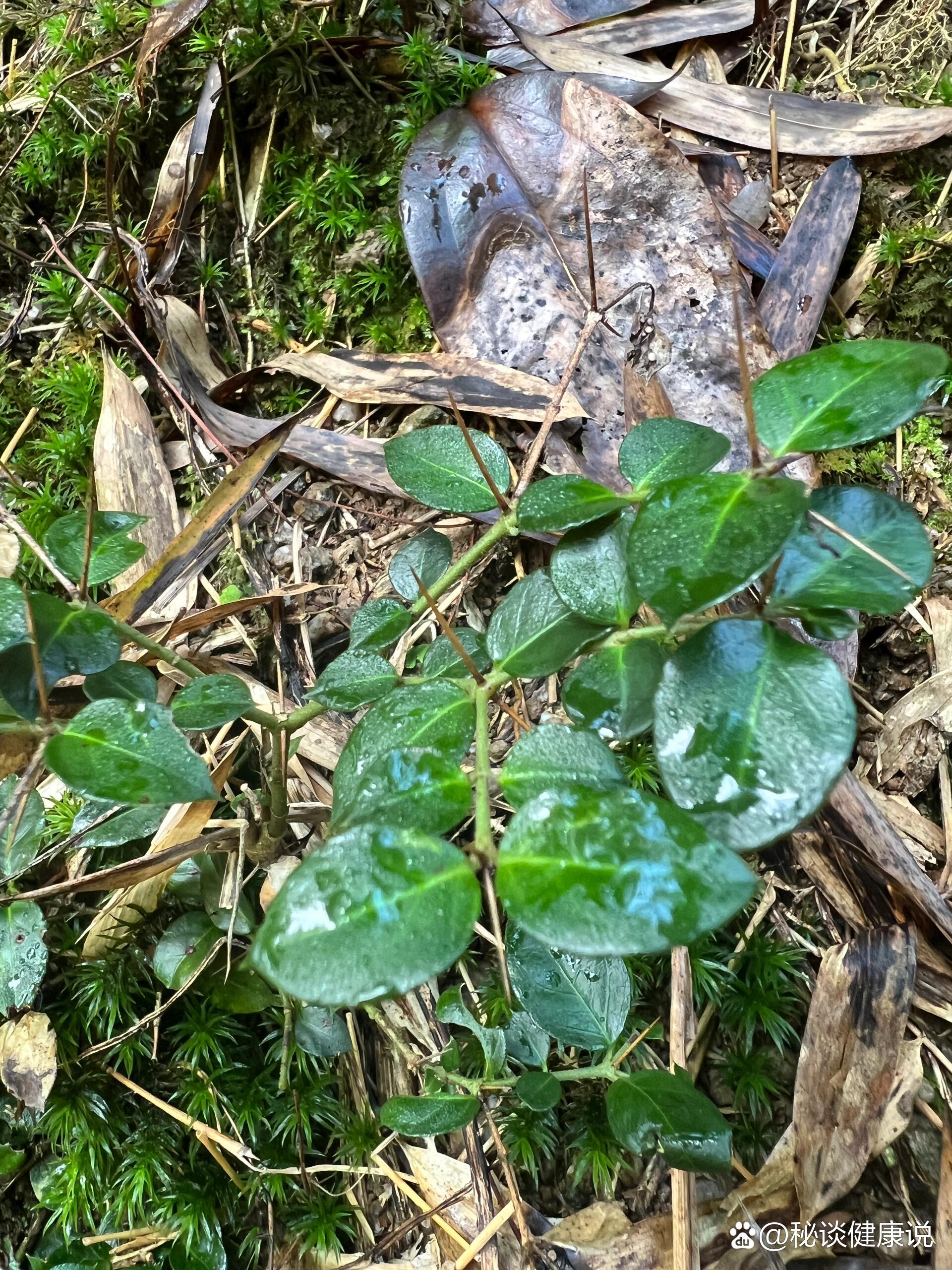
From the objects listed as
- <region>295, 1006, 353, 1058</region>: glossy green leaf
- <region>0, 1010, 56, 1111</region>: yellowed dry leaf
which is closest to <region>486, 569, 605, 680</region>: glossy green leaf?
<region>295, 1006, 353, 1058</region>: glossy green leaf

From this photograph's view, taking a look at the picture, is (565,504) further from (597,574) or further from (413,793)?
(413,793)

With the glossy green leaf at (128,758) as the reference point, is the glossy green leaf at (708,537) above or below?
above

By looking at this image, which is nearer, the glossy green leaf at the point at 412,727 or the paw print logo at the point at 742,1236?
the glossy green leaf at the point at 412,727

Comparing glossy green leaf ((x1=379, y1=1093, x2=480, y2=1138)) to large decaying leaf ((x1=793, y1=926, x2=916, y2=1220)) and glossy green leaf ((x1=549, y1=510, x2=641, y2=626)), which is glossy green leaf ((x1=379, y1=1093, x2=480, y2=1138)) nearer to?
large decaying leaf ((x1=793, y1=926, x2=916, y2=1220))

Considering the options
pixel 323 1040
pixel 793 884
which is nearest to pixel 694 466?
pixel 793 884

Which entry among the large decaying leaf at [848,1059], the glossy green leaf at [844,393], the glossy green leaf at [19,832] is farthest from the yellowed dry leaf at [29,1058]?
the glossy green leaf at [844,393]

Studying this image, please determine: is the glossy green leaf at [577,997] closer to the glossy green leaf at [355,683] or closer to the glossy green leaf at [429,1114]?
the glossy green leaf at [429,1114]
